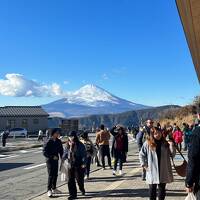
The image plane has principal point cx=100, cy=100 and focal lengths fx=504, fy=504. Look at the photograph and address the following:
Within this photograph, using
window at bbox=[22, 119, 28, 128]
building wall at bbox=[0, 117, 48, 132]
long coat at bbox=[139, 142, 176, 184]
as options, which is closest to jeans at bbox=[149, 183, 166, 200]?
long coat at bbox=[139, 142, 176, 184]

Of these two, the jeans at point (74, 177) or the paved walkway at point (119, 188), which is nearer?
the jeans at point (74, 177)

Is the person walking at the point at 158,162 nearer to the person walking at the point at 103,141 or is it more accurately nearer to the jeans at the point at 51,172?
the jeans at the point at 51,172

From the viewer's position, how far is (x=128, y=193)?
12.1m

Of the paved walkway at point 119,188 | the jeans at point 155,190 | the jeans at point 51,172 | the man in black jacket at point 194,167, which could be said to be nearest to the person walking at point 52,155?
the jeans at point 51,172

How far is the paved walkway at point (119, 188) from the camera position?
11.6 m

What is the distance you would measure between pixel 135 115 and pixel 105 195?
449 feet

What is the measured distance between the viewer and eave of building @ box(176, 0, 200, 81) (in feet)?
23.9

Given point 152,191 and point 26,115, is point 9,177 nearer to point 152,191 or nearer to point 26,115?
Result: point 152,191

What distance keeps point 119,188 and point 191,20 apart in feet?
18.7

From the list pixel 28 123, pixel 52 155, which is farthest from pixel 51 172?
pixel 28 123

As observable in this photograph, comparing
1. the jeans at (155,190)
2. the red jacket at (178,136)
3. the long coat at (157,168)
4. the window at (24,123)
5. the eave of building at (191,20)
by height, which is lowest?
the jeans at (155,190)

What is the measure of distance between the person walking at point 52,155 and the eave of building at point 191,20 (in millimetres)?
3935

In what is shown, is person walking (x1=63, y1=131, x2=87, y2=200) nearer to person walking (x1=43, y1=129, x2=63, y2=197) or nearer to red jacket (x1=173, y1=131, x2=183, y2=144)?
person walking (x1=43, y1=129, x2=63, y2=197)

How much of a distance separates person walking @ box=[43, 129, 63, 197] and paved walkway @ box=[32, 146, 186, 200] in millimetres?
303
